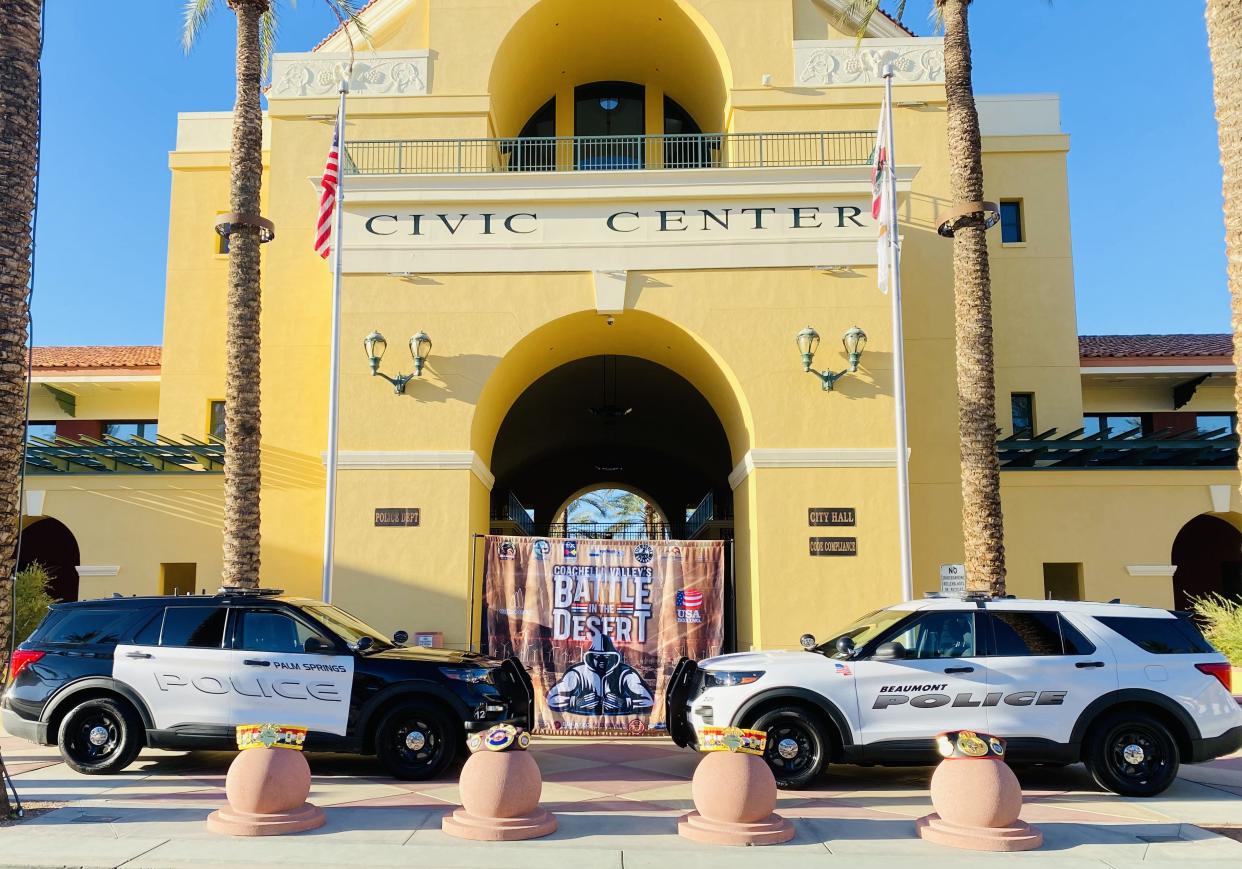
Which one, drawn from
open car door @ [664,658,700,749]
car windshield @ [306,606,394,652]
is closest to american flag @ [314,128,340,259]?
car windshield @ [306,606,394,652]

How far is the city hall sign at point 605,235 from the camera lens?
15.9m

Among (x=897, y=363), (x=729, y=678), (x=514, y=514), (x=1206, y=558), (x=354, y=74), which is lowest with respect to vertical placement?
(x=729, y=678)

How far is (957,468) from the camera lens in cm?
1692

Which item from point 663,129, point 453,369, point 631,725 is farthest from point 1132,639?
point 663,129

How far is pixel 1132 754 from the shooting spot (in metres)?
9.70

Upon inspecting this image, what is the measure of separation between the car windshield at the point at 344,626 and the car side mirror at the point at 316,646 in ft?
0.64

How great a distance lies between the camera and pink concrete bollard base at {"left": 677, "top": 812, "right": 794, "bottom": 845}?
7.66m

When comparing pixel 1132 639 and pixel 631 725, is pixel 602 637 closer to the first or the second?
pixel 631 725

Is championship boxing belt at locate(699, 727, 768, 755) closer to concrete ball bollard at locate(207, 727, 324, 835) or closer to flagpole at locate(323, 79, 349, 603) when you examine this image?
concrete ball bollard at locate(207, 727, 324, 835)

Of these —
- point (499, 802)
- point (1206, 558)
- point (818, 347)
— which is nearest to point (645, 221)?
point (818, 347)

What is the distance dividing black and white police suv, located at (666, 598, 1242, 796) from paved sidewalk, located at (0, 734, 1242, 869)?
0.40 meters

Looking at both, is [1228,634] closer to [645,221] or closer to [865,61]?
[645,221]

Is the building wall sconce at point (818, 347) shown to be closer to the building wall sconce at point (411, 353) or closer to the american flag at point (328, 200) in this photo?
the building wall sconce at point (411, 353)

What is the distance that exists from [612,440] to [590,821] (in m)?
22.9
